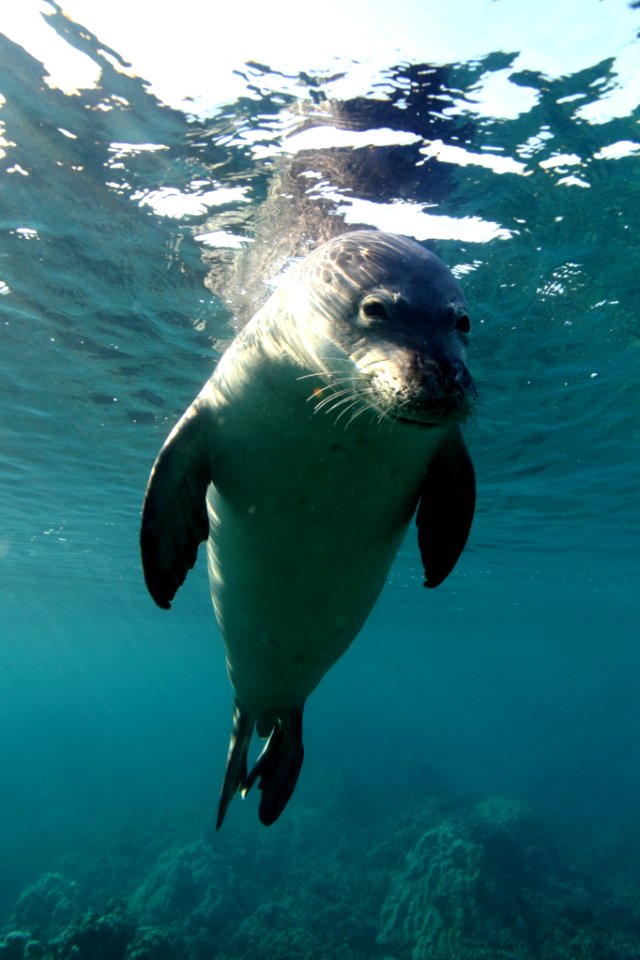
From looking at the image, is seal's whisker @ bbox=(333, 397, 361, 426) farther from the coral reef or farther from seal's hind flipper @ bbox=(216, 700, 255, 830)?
the coral reef

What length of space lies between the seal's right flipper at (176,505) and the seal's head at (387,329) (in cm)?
86

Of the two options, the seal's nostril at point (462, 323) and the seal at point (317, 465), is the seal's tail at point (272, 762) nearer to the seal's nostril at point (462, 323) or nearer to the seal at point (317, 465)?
the seal at point (317, 465)

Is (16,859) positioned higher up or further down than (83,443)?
further down

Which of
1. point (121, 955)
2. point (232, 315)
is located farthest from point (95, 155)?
point (121, 955)

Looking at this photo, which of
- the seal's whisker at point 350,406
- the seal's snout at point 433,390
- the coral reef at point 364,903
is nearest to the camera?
the seal's snout at point 433,390

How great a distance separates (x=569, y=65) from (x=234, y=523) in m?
4.81

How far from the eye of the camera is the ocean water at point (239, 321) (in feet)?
18.9

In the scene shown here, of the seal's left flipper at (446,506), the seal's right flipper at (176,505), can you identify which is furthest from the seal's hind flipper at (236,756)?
the seal's left flipper at (446,506)

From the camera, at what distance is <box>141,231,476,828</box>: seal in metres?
2.48

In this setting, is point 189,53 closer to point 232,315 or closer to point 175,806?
point 232,315

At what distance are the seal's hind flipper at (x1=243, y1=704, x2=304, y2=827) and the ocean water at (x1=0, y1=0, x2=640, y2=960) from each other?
3182 millimetres

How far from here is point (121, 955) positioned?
11.4 metres

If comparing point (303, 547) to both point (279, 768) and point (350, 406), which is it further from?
point (279, 768)

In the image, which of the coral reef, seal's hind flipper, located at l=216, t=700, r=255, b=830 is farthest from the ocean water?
seal's hind flipper, located at l=216, t=700, r=255, b=830
